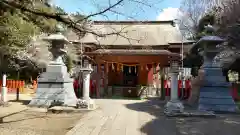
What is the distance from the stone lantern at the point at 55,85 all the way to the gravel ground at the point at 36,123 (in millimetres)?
1670

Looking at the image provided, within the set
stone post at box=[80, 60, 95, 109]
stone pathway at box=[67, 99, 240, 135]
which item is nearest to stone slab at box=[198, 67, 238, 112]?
stone pathway at box=[67, 99, 240, 135]

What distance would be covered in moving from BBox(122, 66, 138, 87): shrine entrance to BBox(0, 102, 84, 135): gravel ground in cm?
1094

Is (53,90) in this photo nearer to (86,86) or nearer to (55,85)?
(55,85)

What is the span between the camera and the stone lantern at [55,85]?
39.3ft

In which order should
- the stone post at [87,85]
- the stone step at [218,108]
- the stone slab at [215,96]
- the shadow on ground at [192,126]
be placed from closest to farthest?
the shadow on ground at [192,126], the stone step at [218,108], the stone slab at [215,96], the stone post at [87,85]

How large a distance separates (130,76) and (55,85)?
9346 mm

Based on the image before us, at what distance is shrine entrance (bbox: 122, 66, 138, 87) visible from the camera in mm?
20553

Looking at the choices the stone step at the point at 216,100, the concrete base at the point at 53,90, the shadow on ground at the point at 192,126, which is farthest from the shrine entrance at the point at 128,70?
the shadow on ground at the point at 192,126

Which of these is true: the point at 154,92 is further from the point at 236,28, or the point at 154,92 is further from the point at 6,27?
the point at 6,27

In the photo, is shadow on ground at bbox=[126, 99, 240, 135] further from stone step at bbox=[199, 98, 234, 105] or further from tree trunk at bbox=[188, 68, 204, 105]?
tree trunk at bbox=[188, 68, 204, 105]

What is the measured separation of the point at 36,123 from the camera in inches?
322

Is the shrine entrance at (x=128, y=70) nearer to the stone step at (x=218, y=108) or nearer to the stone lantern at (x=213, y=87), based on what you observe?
the stone lantern at (x=213, y=87)

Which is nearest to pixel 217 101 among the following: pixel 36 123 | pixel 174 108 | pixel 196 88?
pixel 196 88

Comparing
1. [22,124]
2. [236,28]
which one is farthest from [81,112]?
[236,28]
